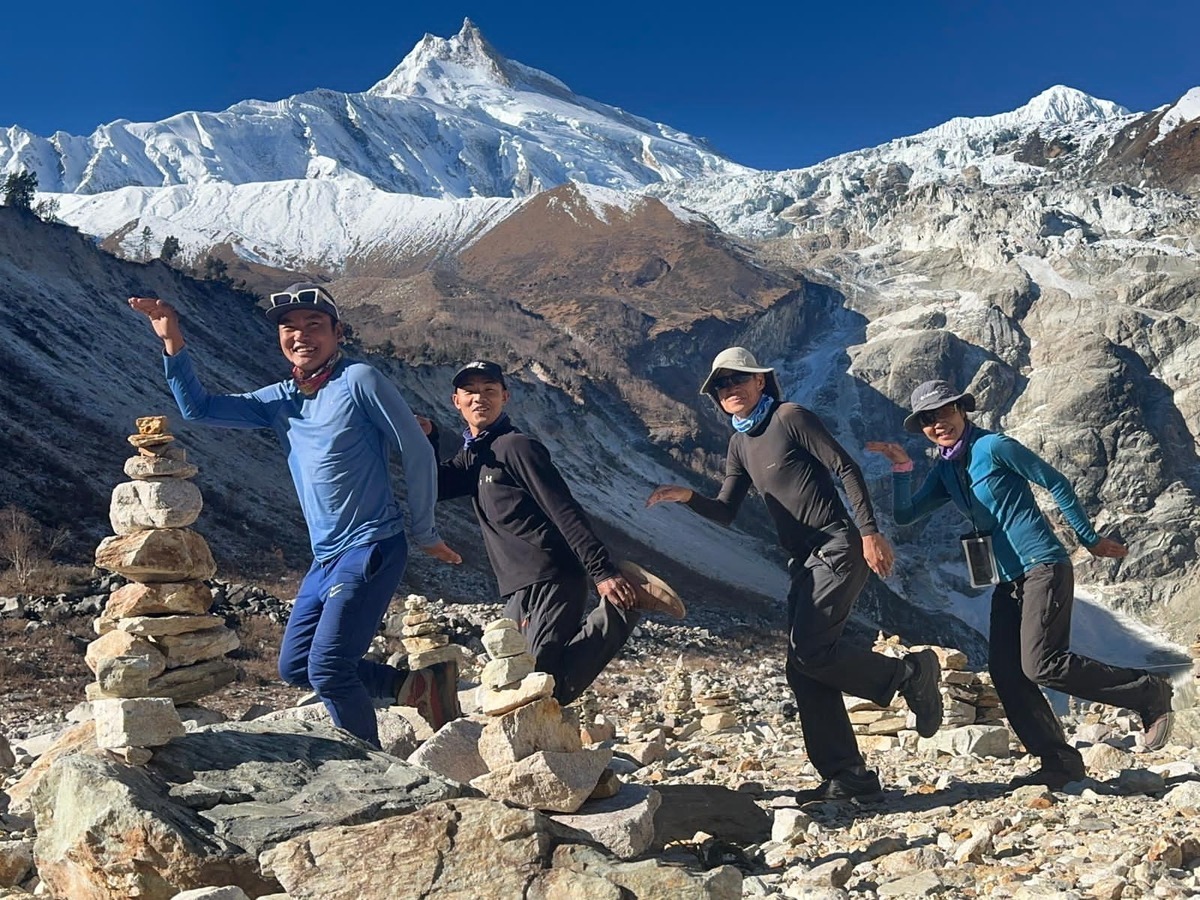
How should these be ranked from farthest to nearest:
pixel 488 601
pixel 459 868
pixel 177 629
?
pixel 488 601, pixel 177 629, pixel 459 868

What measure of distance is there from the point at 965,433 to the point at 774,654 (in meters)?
19.3

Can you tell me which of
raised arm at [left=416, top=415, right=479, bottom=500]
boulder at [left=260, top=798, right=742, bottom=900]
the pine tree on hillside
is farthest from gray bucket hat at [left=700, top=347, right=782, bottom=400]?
the pine tree on hillside

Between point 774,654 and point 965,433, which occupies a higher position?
point 965,433

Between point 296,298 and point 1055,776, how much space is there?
4.59 meters

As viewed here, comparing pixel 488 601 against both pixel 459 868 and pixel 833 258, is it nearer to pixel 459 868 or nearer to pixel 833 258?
pixel 459 868

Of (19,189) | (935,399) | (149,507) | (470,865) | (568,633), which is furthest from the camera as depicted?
(19,189)

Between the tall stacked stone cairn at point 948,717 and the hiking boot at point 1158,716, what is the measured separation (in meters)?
1.00

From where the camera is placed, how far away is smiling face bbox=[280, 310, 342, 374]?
5.03m

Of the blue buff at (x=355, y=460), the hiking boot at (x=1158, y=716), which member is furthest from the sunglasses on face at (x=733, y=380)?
the hiking boot at (x=1158, y=716)

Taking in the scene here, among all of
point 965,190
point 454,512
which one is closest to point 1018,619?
point 454,512

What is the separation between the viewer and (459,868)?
304 cm

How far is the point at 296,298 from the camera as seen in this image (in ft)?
16.4

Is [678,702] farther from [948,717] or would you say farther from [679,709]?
[948,717]

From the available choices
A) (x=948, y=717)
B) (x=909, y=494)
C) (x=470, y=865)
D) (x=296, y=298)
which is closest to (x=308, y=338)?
(x=296, y=298)
